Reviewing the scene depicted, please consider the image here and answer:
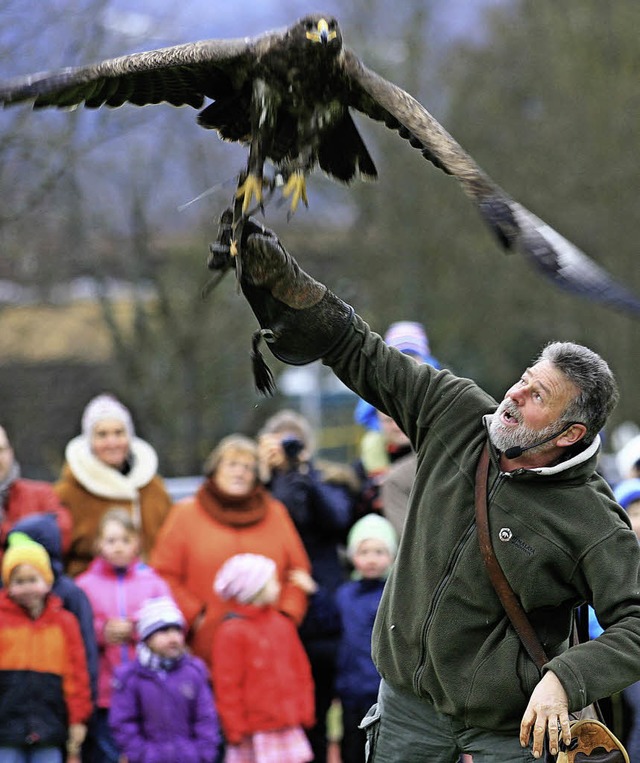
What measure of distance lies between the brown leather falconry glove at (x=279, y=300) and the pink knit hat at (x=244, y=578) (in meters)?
2.03

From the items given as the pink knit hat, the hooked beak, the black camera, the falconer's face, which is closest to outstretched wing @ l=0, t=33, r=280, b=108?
the hooked beak

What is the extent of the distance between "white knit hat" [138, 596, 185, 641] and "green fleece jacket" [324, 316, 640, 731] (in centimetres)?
184

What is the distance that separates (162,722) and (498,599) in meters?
2.28

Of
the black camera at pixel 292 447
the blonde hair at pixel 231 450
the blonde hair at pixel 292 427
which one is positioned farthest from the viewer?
the blonde hair at pixel 292 427

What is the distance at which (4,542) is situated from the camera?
5594 mm

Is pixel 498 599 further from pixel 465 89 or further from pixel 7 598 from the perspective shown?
pixel 465 89

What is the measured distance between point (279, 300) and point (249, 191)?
0.32m

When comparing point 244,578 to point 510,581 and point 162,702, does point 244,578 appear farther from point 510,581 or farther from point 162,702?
point 510,581

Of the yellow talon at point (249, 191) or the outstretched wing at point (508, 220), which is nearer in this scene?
the outstretched wing at point (508, 220)

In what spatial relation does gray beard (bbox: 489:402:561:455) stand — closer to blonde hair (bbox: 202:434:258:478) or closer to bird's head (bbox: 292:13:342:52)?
bird's head (bbox: 292:13:342:52)

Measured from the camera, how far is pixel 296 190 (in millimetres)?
3869

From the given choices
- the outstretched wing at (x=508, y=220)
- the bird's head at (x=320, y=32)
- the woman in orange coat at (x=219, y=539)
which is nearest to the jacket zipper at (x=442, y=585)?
the outstretched wing at (x=508, y=220)

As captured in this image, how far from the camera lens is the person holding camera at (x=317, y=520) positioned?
6105 mm

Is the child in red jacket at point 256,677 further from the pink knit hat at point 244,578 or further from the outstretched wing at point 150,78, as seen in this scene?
the outstretched wing at point 150,78
